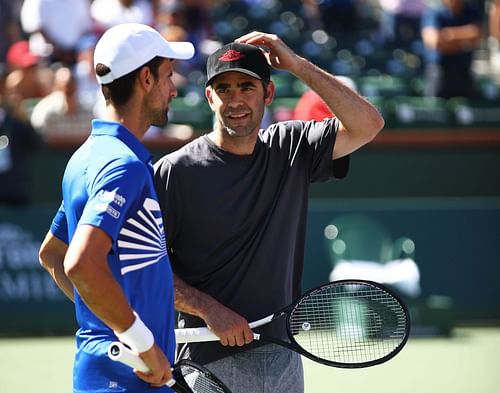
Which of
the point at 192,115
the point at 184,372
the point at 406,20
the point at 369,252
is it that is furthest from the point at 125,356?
the point at 406,20

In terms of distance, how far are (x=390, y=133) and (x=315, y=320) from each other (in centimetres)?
697

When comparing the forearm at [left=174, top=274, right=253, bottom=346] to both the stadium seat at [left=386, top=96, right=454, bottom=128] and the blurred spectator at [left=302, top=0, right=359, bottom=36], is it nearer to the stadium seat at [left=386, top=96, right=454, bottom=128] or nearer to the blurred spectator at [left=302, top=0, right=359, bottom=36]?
the stadium seat at [left=386, top=96, right=454, bottom=128]

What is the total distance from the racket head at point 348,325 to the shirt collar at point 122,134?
40.5 inches

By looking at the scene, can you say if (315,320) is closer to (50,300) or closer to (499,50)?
(50,300)

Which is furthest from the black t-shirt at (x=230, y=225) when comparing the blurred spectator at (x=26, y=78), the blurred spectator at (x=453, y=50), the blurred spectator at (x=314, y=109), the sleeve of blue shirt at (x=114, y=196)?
the blurred spectator at (x=453, y=50)

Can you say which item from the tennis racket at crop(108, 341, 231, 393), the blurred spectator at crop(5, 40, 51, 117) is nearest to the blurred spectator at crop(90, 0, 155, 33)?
the blurred spectator at crop(5, 40, 51, 117)

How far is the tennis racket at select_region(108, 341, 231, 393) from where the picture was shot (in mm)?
3033

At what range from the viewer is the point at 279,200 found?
4.16 meters

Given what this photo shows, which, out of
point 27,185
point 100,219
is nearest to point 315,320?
point 100,219

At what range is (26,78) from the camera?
11.1 metres

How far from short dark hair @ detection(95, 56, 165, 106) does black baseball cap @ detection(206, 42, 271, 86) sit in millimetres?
742

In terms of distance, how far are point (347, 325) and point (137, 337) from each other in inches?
54.4

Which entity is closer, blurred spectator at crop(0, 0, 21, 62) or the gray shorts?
the gray shorts

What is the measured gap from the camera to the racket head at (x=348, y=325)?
400cm
